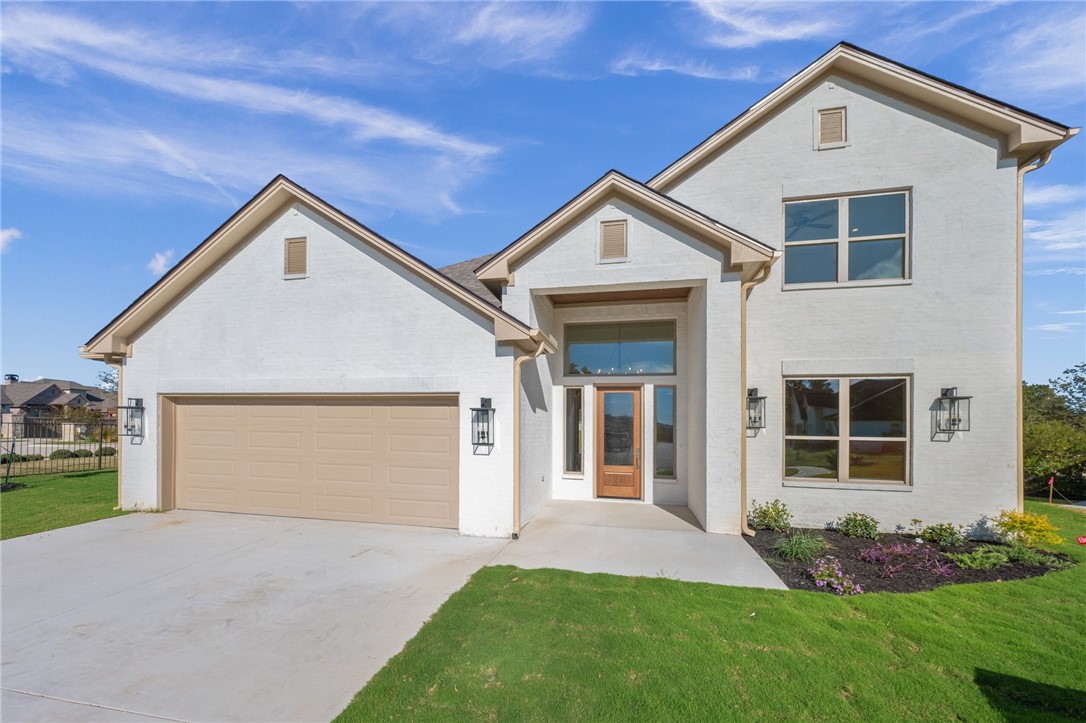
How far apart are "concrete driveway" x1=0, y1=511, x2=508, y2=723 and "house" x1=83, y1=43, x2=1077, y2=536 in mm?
1409

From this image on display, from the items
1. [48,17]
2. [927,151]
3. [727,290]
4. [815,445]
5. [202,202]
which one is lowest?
[815,445]

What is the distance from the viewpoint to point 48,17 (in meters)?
7.85

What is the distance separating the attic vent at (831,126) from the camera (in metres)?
8.74

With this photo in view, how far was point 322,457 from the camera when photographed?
8.77 metres

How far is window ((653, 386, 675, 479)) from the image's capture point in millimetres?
10258

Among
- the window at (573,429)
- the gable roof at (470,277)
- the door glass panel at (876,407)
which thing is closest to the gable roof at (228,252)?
the gable roof at (470,277)

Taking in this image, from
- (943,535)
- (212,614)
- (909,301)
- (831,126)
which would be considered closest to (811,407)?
(909,301)

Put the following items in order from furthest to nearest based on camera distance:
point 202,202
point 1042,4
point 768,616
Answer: point 202,202
point 1042,4
point 768,616

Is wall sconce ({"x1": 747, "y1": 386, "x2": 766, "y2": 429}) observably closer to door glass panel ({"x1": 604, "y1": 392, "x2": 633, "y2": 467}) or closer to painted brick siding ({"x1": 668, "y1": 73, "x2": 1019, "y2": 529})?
painted brick siding ({"x1": 668, "y1": 73, "x2": 1019, "y2": 529})

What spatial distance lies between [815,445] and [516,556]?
5.90 metres

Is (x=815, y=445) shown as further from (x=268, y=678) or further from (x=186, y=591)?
(x=186, y=591)

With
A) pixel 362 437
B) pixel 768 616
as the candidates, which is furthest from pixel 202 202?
pixel 768 616

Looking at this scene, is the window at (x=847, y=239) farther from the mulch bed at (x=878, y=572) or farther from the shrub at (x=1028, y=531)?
the mulch bed at (x=878, y=572)

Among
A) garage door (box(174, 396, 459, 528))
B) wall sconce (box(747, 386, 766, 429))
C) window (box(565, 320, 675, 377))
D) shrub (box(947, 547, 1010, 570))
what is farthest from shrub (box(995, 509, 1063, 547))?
garage door (box(174, 396, 459, 528))
